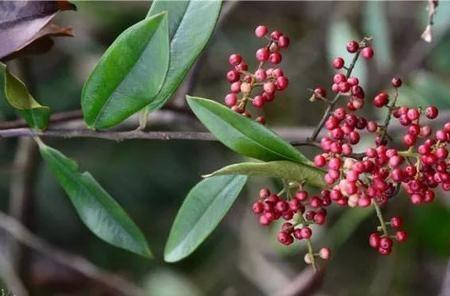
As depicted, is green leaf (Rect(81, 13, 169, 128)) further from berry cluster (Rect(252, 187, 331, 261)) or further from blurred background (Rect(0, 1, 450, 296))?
blurred background (Rect(0, 1, 450, 296))

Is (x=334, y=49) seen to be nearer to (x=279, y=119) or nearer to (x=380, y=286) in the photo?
(x=279, y=119)

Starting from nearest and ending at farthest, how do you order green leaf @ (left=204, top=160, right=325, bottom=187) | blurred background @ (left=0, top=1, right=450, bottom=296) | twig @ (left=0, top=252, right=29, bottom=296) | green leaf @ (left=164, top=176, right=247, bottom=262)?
green leaf @ (left=204, top=160, right=325, bottom=187) → green leaf @ (left=164, top=176, right=247, bottom=262) → twig @ (left=0, top=252, right=29, bottom=296) → blurred background @ (left=0, top=1, right=450, bottom=296)

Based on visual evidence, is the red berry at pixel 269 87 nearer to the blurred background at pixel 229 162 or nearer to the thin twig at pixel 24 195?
the thin twig at pixel 24 195

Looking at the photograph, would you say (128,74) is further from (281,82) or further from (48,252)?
(48,252)

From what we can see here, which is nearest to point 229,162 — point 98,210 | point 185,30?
point 98,210

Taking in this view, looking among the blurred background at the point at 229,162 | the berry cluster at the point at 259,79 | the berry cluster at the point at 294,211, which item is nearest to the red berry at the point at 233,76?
the berry cluster at the point at 259,79

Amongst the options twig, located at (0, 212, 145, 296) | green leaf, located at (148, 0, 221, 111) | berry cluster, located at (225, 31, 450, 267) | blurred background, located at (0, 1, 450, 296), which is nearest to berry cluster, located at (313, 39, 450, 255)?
berry cluster, located at (225, 31, 450, 267)
